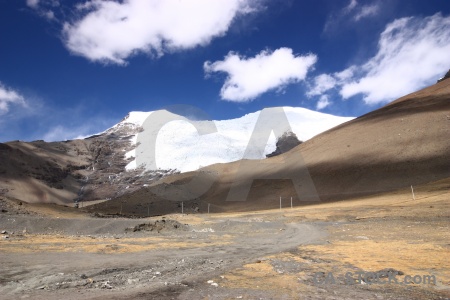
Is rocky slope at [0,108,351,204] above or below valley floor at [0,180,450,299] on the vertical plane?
above

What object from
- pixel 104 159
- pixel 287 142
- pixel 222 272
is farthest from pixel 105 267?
pixel 104 159

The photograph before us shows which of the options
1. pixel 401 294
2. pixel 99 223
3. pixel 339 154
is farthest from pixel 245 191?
pixel 401 294

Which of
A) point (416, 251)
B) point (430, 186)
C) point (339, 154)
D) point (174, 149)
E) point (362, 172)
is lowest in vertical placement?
point (416, 251)

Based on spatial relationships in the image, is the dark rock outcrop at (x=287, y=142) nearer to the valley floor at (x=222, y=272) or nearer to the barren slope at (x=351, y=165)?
the barren slope at (x=351, y=165)

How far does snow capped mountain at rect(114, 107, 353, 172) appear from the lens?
132m

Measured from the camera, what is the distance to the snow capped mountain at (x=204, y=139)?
132m

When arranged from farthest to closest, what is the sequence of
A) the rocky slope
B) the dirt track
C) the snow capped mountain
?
the snow capped mountain < the rocky slope < the dirt track

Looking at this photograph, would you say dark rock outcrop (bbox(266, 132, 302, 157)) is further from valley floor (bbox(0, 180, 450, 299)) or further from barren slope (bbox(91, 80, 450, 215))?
valley floor (bbox(0, 180, 450, 299))

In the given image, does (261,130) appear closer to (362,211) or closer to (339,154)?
A: (339,154)

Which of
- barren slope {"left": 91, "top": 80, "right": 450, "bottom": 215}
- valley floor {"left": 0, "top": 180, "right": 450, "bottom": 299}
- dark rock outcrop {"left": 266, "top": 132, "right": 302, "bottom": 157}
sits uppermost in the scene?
dark rock outcrop {"left": 266, "top": 132, "right": 302, "bottom": 157}

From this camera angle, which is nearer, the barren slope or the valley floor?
the valley floor

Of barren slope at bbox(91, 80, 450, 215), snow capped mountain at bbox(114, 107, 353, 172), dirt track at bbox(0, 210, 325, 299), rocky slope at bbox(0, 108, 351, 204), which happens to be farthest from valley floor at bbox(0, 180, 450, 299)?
snow capped mountain at bbox(114, 107, 353, 172)

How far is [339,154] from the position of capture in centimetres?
6994

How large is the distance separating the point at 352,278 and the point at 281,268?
2.17 meters
